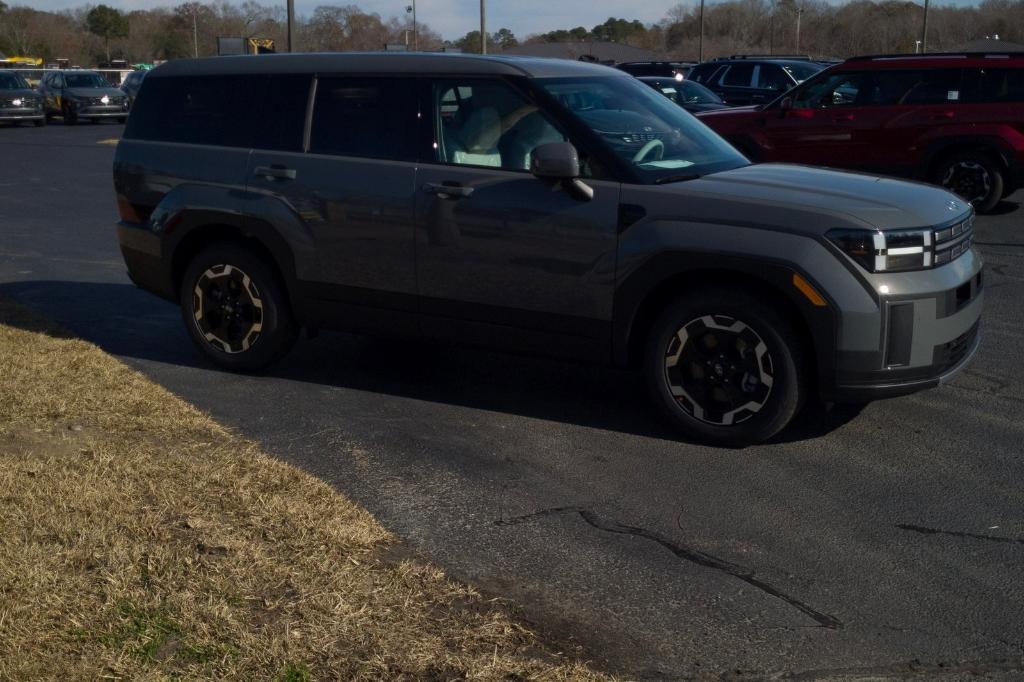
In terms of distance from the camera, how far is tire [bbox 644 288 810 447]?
18.8ft

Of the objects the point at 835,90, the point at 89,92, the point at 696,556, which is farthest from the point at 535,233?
the point at 89,92

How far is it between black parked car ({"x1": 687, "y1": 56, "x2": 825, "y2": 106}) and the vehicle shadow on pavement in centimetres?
1704

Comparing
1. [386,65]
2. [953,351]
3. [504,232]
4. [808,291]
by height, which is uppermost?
[386,65]

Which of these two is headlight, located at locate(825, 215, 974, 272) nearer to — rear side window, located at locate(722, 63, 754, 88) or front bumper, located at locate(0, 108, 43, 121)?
rear side window, located at locate(722, 63, 754, 88)

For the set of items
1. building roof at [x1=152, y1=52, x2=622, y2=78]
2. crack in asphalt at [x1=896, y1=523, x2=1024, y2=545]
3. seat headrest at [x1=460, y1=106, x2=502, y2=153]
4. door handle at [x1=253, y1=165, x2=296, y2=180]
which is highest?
building roof at [x1=152, y1=52, x2=622, y2=78]

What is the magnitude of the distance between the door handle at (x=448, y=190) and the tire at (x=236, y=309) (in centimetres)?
126

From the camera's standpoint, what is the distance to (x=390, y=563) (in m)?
4.54

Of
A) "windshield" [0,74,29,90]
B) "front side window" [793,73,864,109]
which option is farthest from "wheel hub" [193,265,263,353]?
"windshield" [0,74,29,90]

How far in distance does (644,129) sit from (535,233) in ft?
3.11

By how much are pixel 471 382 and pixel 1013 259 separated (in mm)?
6358

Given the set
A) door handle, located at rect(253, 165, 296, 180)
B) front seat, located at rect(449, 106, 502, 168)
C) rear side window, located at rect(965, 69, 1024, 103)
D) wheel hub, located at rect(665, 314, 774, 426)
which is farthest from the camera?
rear side window, located at rect(965, 69, 1024, 103)

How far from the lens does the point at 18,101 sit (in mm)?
38094

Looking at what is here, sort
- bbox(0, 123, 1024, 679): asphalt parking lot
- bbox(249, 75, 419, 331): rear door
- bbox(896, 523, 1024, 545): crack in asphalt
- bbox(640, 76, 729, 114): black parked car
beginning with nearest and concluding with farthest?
bbox(0, 123, 1024, 679): asphalt parking lot
bbox(896, 523, 1024, 545): crack in asphalt
bbox(249, 75, 419, 331): rear door
bbox(640, 76, 729, 114): black parked car

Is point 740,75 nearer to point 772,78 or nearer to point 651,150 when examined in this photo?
point 772,78
